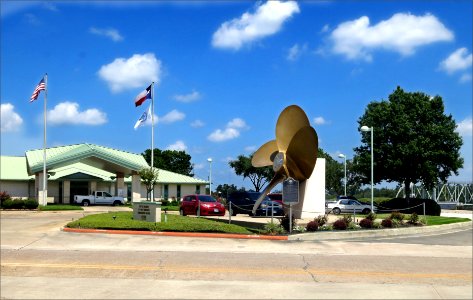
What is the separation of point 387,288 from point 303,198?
15273 mm

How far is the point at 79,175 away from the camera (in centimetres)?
4856

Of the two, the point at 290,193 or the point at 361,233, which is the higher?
the point at 290,193

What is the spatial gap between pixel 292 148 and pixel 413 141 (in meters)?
18.8

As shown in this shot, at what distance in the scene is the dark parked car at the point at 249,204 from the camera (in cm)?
3024

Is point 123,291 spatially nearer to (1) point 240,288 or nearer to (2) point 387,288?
(1) point 240,288

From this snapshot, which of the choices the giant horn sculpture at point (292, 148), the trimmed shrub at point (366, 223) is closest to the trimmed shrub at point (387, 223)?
the trimmed shrub at point (366, 223)

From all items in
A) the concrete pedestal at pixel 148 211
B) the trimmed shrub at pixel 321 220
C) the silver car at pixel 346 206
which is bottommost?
the silver car at pixel 346 206

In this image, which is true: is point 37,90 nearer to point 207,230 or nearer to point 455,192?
point 207,230

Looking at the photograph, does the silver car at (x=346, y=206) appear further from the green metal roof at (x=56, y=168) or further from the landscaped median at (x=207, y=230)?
the landscaped median at (x=207, y=230)

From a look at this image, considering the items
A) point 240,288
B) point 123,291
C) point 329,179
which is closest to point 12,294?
point 123,291

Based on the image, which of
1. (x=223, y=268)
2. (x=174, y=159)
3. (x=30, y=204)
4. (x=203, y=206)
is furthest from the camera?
(x=174, y=159)

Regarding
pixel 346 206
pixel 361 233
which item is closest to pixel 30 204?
pixel 346 206

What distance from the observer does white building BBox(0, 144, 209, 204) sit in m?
42.3

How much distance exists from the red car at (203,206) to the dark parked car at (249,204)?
0.89 metres
